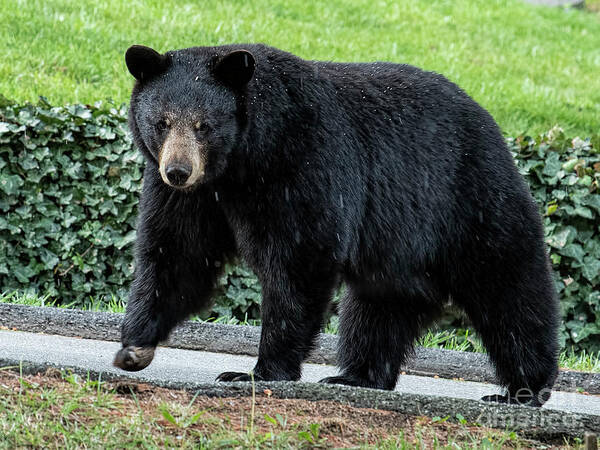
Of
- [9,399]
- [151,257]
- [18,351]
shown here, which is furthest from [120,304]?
[9,399]

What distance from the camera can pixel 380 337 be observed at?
5.39 metres

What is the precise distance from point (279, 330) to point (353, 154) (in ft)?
3.30

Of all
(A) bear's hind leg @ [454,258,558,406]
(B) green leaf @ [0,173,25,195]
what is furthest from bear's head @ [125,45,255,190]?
(B) green leaf @ [0,173,25,195]

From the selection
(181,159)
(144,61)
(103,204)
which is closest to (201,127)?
(181,159)

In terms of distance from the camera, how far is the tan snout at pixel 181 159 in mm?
4125

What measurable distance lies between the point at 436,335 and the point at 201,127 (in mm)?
3611

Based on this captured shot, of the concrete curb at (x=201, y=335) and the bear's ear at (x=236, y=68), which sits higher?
the bear's ear at (x=236, y=68)

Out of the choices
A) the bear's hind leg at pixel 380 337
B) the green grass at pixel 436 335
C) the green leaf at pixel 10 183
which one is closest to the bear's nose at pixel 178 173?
the bear's hind leg at pixel 380 337

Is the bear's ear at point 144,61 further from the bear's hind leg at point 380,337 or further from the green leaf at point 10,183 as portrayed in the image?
the green leaf at point 10,183

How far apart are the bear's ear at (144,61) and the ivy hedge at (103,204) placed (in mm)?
2758

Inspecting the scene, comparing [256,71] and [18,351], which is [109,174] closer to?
[18,351]

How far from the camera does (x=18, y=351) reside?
18.8 ft

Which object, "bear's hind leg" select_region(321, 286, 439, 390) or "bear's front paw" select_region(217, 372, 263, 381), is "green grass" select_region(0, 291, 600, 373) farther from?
"bear's front paw" select_region(217, 372, 263, 381)

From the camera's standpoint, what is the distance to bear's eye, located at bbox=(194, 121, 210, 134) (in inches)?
169
